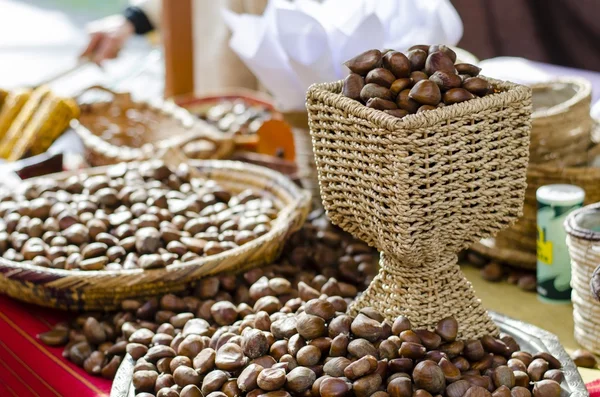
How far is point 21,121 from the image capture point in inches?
84.0

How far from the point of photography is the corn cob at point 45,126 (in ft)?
6.58

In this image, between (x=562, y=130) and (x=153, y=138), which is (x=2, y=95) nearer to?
(x=153, y=138)

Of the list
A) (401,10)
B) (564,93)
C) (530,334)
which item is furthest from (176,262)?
(564,93)

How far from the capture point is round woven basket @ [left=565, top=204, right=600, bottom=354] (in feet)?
3.58

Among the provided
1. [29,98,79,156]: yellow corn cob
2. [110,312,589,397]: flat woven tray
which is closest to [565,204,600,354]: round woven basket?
[110,312,589,397]: flat woven tray

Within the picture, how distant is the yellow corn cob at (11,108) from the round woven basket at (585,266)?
173 centimetres

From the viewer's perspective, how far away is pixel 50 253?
1.33m

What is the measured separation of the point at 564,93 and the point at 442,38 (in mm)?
297

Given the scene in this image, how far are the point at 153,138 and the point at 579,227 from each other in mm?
1394

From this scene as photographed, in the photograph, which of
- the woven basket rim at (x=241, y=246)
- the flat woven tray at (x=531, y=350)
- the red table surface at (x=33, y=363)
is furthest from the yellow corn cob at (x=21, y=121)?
the flat woven tray at (x=531, y=350)

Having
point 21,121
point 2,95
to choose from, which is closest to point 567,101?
point 21,121

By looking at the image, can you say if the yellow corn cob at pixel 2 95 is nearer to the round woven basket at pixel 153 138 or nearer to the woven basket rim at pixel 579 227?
the round woven basket at pixel 153 138

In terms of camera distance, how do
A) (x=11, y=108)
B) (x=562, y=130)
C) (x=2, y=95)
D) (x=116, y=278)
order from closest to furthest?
(x=116, y=278) → (x=562, y=130) → (x=11, y=108) → (x=2, y=95)

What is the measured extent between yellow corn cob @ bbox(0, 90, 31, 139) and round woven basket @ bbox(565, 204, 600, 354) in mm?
1732
